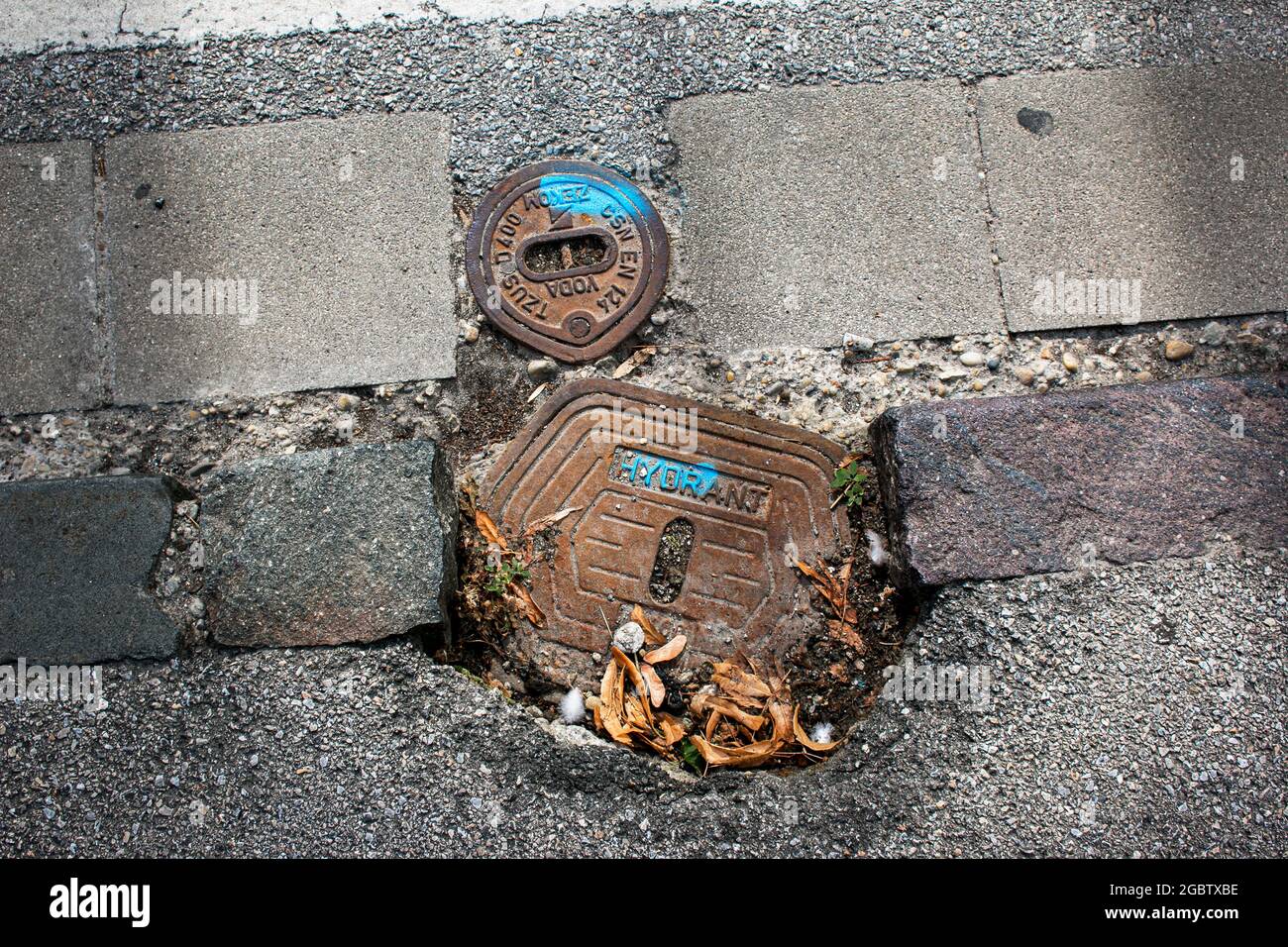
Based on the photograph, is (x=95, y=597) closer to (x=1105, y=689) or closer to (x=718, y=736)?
(x=718, y=736)

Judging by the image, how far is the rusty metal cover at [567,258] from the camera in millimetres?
2459

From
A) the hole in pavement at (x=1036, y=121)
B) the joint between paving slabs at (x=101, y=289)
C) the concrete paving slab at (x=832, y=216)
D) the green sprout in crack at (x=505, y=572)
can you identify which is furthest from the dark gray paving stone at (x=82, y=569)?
the hole in pavement at (x=1036, y=121)

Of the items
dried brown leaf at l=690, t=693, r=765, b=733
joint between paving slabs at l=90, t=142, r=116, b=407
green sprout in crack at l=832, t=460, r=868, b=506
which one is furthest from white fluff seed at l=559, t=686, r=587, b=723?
joint between paving slabs at l=90, t=142, r=116, b=407

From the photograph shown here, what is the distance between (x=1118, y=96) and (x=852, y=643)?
5.72ft

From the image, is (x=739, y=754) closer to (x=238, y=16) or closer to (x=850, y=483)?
(x=850, y=483)

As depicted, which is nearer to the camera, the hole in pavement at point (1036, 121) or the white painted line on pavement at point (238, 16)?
the hole in pavement at point (1036, 121)

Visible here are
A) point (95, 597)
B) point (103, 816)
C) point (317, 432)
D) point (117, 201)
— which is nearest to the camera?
point (103, 816)

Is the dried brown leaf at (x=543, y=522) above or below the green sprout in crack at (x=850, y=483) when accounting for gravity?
below

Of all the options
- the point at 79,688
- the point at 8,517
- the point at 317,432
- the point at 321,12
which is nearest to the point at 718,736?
the point at 317,432

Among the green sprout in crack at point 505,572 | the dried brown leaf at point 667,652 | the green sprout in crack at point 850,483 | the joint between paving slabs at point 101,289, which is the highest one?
the joint between paving slabs at point 101,289

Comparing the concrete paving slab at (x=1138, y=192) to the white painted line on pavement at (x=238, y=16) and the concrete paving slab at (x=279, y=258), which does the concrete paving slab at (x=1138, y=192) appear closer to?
the white painted line on pavement at (x=238, y=16)

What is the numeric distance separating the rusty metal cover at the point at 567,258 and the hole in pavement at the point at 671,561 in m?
0.52

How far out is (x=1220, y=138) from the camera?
8.34 feet

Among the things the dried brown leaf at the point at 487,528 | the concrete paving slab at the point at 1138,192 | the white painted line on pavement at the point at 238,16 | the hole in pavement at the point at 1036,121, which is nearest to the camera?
the dried brown leaf at the point at 487,528
